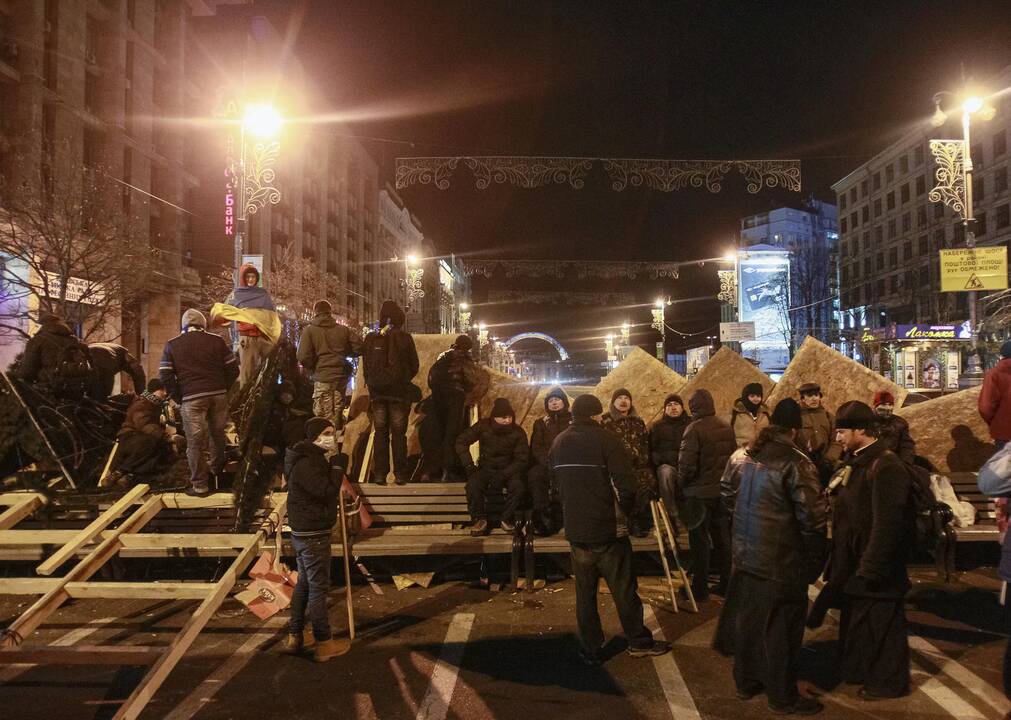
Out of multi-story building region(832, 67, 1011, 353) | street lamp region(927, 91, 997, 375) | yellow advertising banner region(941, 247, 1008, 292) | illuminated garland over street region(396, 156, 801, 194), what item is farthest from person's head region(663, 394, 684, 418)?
multi-story building region(832, 67, 1011, 353)

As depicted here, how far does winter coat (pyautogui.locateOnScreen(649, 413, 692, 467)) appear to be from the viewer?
7.07 m

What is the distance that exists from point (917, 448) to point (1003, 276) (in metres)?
5.66

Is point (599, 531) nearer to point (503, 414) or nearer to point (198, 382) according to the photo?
point (503, 414)

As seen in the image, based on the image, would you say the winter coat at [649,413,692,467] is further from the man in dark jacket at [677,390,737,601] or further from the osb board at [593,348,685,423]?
the osb board at [593,348,685,423]

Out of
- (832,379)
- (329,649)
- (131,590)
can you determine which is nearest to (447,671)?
(329,649)

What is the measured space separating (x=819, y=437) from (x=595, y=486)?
3762 millimetres

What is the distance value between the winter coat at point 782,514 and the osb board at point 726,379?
5385mm

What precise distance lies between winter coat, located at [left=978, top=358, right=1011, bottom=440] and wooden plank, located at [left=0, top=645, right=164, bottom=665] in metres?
7.11

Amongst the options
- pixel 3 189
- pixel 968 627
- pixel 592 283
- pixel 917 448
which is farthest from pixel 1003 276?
pixel 3 189

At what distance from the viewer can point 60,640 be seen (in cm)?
543

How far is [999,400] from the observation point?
6.23 metres

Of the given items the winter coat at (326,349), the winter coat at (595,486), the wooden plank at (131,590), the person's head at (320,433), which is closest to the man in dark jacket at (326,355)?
the winter coat at (326,349)

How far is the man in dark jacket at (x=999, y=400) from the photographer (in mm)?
6152

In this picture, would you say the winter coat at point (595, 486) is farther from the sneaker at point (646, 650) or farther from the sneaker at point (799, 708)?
the sneaker at point (799, 708)
